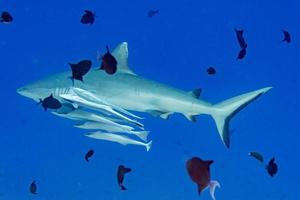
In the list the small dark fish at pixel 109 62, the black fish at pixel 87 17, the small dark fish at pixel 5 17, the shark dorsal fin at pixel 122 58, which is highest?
the black fish at pixel 87 17

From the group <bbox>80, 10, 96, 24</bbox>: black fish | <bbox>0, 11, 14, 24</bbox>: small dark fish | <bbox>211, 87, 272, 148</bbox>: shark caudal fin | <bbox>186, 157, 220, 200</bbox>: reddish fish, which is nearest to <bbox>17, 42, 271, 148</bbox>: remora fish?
<bbox>211, 87, 272, 148</bbox>: shark caudal fin

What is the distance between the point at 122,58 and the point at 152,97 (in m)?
0.84

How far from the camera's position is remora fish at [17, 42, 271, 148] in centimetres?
692

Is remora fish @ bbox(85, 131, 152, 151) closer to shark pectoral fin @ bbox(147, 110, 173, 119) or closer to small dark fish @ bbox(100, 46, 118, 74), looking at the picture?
shark pectoral fin @ bbox(147, 110, 173, 119)

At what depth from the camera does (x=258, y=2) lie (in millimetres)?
18047

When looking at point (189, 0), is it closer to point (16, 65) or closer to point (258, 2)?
point (258, 2)

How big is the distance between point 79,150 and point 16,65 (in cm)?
370

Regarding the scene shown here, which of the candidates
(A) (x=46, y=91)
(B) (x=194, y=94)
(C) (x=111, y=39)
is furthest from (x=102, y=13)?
(B) (x=194, y=94)

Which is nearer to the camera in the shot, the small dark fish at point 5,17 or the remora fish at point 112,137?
the remora fish at point 112,137

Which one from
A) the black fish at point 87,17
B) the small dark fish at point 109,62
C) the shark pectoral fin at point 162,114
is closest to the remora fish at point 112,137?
the shark pectoral fin at point 162,114

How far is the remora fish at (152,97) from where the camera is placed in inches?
273

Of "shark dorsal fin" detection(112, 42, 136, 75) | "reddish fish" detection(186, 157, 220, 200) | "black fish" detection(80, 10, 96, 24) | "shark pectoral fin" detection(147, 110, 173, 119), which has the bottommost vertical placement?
"reddish fish" detection(186, 157, 220, 200)

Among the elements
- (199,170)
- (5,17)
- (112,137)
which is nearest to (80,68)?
(112,137)

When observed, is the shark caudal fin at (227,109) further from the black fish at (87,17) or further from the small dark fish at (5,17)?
the small dark fish at (5,17)
